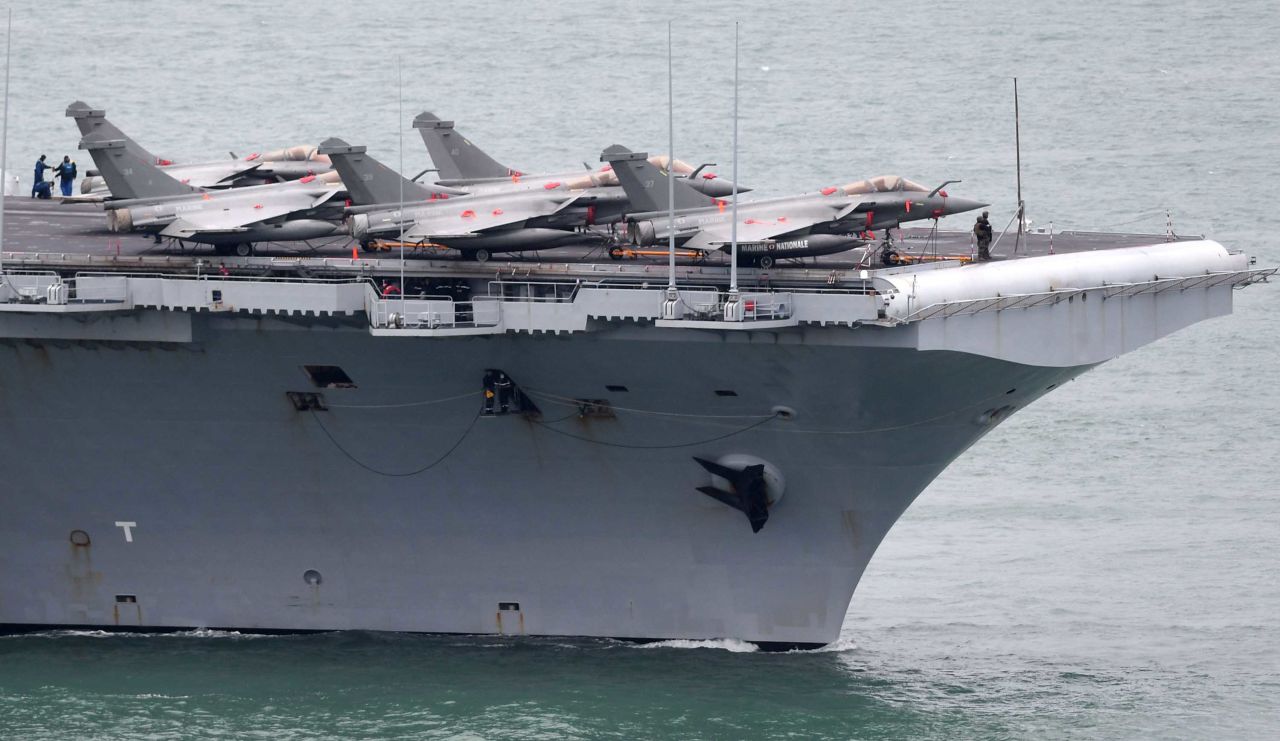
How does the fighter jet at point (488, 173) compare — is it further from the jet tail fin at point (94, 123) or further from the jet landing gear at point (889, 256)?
the jet tail fin at point (94, 123)

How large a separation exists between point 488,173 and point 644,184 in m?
7.08

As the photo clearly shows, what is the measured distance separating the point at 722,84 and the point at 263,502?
5905 cm

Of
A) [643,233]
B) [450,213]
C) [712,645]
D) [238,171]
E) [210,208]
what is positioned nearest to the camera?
[712,645]

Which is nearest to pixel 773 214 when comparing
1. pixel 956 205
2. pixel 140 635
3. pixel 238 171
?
pixel 956 205

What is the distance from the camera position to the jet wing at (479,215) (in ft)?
106

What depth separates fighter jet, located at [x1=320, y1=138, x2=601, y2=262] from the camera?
32.4 m

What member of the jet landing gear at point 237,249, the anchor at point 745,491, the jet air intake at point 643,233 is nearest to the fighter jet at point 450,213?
the jet air intake at point 643,233

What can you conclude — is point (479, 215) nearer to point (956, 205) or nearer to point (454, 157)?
point (454, 157)

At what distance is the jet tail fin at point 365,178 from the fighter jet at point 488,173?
170 cm

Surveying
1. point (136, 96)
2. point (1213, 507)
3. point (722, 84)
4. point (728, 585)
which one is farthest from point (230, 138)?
point (728, 585)

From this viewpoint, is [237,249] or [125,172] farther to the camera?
[125,172]

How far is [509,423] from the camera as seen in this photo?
99.8ft

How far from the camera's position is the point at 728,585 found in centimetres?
3145

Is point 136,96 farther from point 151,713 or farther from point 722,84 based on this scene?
point 151,713
